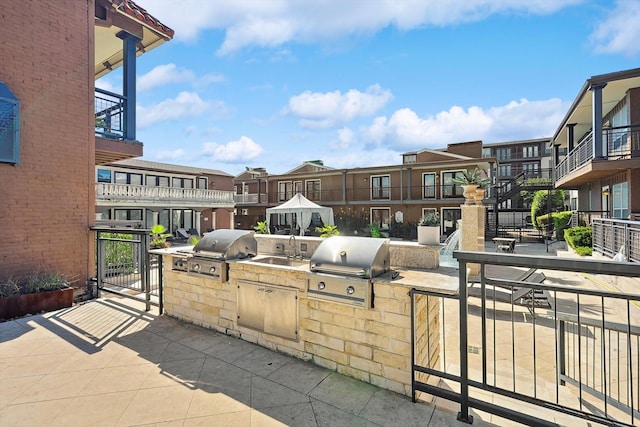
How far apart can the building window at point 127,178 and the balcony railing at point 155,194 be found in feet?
16.3

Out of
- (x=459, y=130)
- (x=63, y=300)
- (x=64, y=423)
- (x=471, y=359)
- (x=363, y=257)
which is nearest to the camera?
(x=64, y=423)

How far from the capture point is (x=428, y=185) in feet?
74.7

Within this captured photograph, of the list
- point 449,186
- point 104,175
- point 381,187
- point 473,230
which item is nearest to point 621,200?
point 473,230

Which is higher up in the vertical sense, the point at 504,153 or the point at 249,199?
the point at 504,153

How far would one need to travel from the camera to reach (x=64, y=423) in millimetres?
2371

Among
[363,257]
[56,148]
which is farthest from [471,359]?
[56,148]

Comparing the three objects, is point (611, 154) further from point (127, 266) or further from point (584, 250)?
point (127, 266)

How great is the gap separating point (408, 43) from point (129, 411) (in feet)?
36.6

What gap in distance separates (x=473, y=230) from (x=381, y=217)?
15904 mm

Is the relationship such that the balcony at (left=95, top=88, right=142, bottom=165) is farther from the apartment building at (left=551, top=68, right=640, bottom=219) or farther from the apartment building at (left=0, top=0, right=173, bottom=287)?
the apartment building at (left=551, top=68, right=640, bottom=219)

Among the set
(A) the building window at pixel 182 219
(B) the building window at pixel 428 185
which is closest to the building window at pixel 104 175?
(A) the building window at pixel 182 219

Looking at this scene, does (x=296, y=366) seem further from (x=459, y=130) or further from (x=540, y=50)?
(x=459, y=130)

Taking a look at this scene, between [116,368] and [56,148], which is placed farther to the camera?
[56,148]

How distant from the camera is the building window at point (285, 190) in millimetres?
28228
